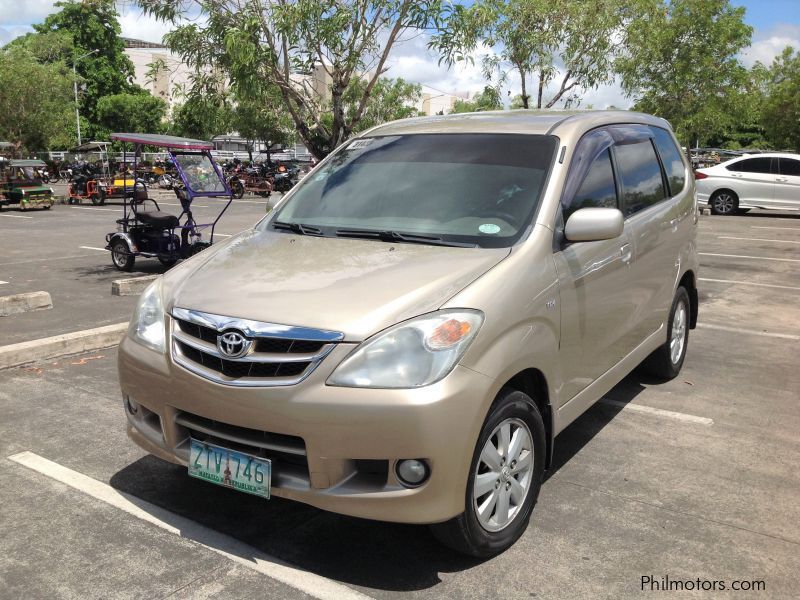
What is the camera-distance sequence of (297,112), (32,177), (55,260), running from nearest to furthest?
(297,112) → (55,260) → (32,177)

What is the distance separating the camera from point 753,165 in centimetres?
2034

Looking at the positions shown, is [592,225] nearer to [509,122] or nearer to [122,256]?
[509,122]

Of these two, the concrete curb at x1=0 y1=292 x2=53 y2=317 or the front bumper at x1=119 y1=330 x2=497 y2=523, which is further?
the concrete curb at x1=0 y1=292 x2=53 y2=317

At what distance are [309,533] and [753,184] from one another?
785 inches

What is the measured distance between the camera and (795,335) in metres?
7.20

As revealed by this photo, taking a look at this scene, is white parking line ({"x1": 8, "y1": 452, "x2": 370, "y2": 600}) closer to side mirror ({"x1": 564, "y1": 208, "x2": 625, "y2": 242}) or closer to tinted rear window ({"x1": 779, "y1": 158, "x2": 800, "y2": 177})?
side mirror ({"x1": 564, "y1": 208, "x2": 625, "y2": 242})

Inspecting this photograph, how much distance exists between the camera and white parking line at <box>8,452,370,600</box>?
2939 mm

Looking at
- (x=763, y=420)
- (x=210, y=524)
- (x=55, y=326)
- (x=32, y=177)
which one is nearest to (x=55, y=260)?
(x=55, y=326)

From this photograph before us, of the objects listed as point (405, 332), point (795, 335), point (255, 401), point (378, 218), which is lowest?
point (795, 335)

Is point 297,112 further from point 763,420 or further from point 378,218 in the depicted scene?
point 763,420

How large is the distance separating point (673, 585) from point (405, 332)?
145 centimetres

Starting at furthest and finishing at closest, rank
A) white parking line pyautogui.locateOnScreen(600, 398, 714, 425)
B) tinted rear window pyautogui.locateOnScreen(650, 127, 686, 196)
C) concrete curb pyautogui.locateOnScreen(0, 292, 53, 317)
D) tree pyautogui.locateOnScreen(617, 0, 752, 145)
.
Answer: tree pyautogui.locateOnScreen(617, 0, 752, 145) < concrete curb pyautogui.locateOnScreen(0, 292, 53, 317) < tinted rear window pyautogui.locateOnScreen(650, 127, 686, 196) < white parking line pyautogui.locateOnScreen(600, 398, 714, 425)

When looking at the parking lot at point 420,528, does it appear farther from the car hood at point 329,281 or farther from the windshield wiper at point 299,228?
the windshield wiper at point 299,228

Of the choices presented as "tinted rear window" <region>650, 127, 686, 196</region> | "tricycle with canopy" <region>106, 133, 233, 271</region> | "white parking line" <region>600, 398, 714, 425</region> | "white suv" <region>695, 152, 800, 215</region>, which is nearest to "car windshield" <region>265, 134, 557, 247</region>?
"tinted rear window" <region>650, 127, 686, 196</region>
